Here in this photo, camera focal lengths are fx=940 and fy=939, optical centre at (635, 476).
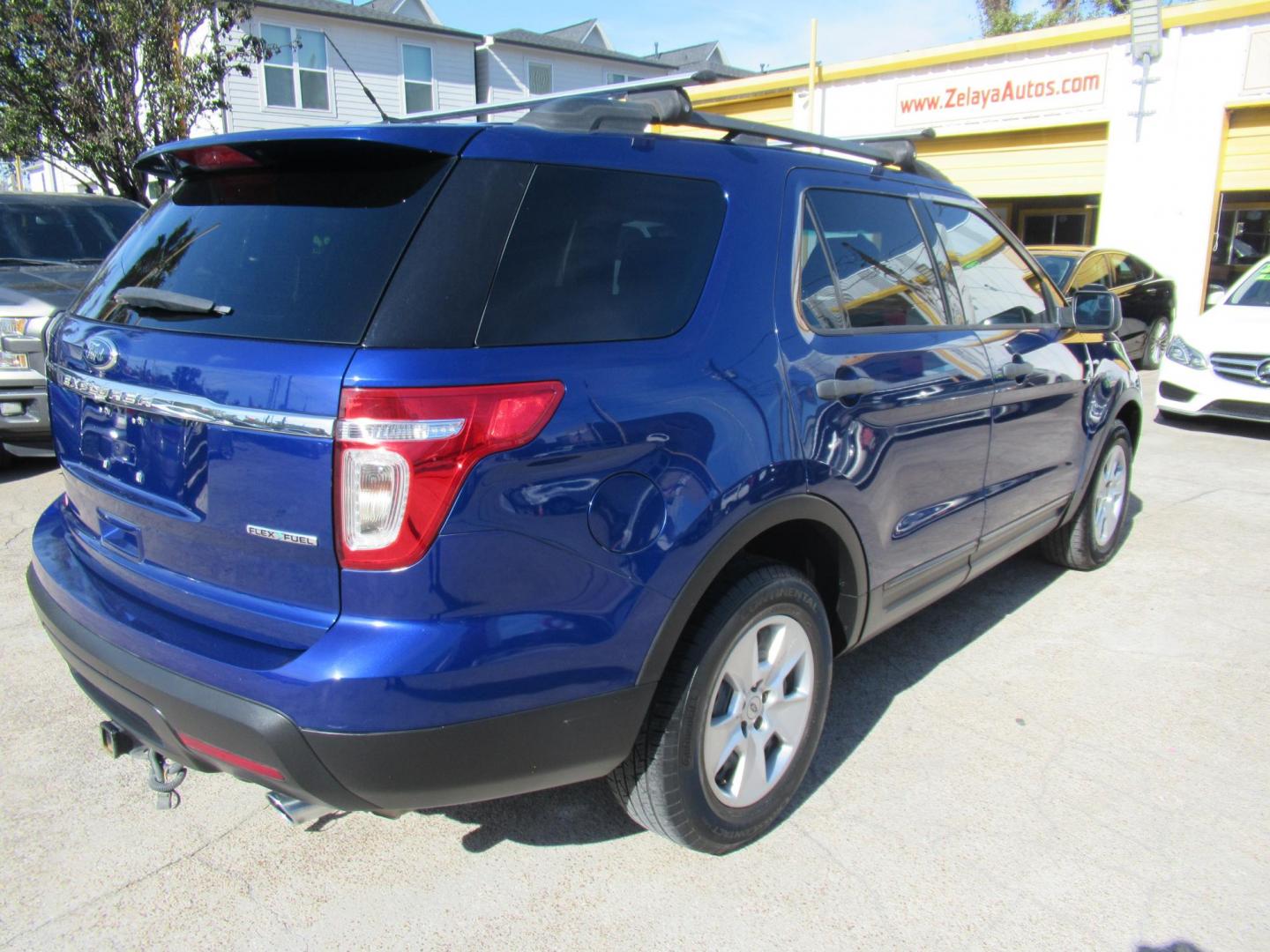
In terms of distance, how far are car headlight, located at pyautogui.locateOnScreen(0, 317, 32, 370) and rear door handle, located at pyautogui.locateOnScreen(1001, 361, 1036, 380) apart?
578cm

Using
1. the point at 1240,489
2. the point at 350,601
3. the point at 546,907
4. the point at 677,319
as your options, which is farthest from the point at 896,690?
the point at 1240,489

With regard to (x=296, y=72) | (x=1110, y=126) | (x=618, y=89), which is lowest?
(x=618, y=89)

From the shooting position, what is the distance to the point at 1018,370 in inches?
142

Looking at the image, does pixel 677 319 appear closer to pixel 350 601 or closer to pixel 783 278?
pixel 783 278

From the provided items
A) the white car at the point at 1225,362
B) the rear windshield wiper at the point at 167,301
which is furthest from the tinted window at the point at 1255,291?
the rear windshield wiper at the point at 167,301

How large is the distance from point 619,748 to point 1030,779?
1549 mm

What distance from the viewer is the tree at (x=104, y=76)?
12320mm

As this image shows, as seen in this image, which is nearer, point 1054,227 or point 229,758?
point 229,758

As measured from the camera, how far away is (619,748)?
2.16 meters

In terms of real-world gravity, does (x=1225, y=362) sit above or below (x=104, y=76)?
below

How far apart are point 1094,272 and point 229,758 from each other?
11109 mm

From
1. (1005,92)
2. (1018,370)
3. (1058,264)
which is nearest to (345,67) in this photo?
(1005,92)

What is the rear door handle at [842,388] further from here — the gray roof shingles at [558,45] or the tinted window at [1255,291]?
the gray roof shingles at [558,45]

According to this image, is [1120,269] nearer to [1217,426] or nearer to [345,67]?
[1217,426]
